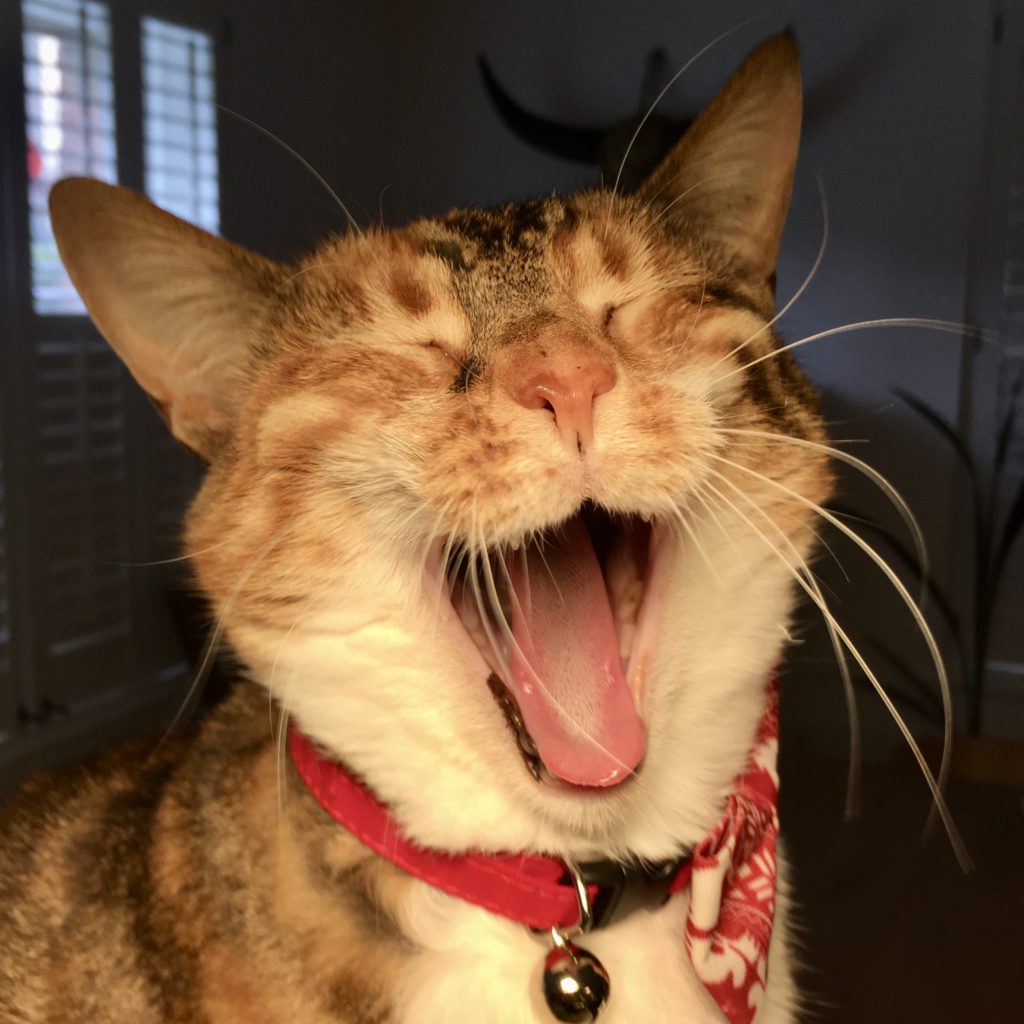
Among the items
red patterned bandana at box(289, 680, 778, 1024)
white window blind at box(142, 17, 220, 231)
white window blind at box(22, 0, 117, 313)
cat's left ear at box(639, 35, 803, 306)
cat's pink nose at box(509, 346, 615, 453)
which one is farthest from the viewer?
white window blind at box(142, 17, 220, 231)

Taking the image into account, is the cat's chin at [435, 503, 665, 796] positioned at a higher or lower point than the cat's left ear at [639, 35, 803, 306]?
lower

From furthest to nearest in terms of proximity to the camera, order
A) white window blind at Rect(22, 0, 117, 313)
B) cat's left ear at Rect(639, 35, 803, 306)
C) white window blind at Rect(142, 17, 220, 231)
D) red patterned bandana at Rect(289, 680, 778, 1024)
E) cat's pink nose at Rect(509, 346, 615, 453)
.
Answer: white window blind at Rect(142, 17, 220, 231) → white window blind at Rect(22, 0, 117, 313) → cat's left ear at Rect(639, 35, 803, 306) → red patterned bandana at Rect(289, 680, 778, 1024) → cat's pink nose at Rect(509, 346, 615, 453)

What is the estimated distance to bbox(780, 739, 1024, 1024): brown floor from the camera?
5.98ft

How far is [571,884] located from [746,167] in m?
0.78

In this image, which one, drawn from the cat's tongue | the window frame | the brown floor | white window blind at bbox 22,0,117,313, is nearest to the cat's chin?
the cat's tongue

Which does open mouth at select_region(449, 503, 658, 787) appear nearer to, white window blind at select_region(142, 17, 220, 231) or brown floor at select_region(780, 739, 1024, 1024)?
brown floor at select_region(780, 739, 1024, 1024)

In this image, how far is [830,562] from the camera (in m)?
1.68

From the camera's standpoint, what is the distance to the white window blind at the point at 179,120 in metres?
1.91

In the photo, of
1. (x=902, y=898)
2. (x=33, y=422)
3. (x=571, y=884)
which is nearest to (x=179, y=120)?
(x=33, y=422)

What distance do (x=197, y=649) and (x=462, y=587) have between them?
1.37m

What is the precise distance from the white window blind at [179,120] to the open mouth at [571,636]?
1.31 meters

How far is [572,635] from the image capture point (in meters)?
0.94

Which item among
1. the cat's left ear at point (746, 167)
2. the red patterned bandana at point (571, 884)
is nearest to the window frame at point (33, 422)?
the cat's left ear at point (746, 167)

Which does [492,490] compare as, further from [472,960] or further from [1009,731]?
[1009,731]
